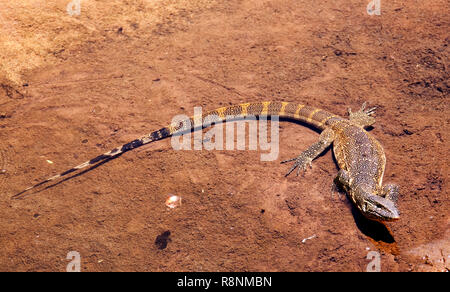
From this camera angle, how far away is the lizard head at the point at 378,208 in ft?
15.2

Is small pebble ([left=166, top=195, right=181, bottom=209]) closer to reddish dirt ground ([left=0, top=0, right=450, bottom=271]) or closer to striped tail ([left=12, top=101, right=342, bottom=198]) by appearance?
reddish dirt ground ([left=0, top=0, right=450, bottom=271])

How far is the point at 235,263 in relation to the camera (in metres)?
4.70

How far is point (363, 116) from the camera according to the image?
253 inches

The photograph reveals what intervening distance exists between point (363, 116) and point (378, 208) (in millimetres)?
2237

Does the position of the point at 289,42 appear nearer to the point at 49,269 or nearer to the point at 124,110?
the point at 124,110

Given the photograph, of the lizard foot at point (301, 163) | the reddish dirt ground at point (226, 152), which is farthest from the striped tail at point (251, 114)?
the lizard foot at point (301, 163)

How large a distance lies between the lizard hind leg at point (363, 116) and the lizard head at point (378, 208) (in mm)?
1787

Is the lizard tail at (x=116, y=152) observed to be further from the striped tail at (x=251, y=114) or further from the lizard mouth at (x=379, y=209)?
the lizard mouth at (x=379, y=209)

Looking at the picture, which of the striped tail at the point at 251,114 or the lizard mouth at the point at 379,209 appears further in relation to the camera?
the striped tail at the point at 251,114

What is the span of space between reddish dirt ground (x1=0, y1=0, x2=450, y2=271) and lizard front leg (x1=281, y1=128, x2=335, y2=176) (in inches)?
7.0

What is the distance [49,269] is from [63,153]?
218cm

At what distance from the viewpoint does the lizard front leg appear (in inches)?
Answer: 232
